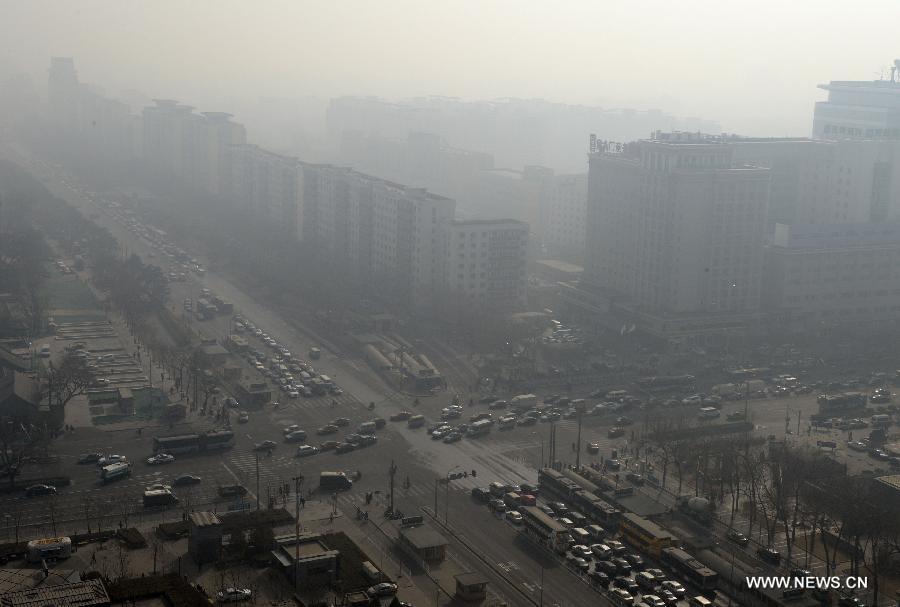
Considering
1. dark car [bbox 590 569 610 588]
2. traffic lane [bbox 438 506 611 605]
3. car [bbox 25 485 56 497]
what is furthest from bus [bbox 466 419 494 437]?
car [bbox 25 485 56 497]

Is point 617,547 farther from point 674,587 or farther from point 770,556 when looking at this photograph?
point 770,556

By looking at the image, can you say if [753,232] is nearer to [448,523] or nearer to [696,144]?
[696,144]

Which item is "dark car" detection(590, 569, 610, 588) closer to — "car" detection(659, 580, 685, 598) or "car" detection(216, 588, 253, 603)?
"car" detection(659, 580, 685, 598)

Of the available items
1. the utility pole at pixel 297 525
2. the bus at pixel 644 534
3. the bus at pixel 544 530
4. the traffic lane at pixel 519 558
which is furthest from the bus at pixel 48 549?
the bus at pixel 644 534

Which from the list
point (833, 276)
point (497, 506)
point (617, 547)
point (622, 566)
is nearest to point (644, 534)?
point (617, 547)

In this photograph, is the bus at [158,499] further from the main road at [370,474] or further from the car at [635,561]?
the car at [635,561]

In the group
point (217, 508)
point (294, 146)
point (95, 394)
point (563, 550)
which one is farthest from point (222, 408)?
point (294, 146)

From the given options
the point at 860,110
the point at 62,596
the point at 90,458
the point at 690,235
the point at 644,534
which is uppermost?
the point at 860,110
